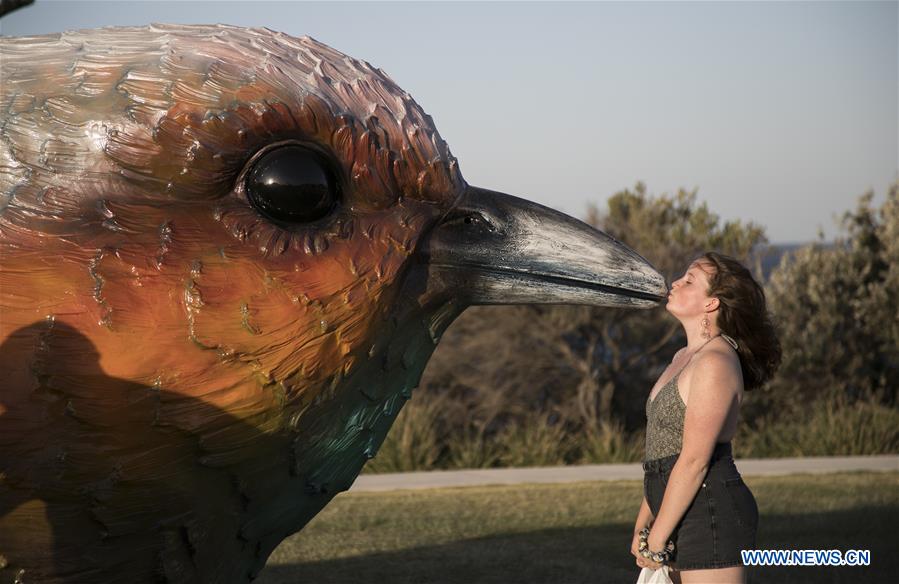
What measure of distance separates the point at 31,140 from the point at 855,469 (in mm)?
10089

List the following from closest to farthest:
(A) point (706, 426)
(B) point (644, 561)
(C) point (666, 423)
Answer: (A) point (706, 426)
(B) point (644, 561)
(C) point (666, 423)

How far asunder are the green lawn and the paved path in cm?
34

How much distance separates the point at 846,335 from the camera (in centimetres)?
1434

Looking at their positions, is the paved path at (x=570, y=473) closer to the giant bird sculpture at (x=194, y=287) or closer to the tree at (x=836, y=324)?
the tree at (x=836, y=324)

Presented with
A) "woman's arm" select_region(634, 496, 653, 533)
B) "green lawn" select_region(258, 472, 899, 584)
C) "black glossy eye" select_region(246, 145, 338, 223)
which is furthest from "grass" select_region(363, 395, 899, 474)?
"black glossy eye" select_region(246, 145, 338, 223)

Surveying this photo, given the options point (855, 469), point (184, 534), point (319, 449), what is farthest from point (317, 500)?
point (855, 469)

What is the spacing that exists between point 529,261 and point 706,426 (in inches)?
44.2

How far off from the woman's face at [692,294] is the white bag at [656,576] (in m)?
0.90

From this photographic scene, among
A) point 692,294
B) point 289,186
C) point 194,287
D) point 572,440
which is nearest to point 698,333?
point 692,294

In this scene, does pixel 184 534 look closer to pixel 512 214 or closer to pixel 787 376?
pixel 512 214

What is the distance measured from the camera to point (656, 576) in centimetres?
364

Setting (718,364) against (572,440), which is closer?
(718,364)

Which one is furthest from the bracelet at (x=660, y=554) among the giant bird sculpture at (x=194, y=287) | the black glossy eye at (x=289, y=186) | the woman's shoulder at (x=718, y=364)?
the black glossy eye at (x=289, y=186)

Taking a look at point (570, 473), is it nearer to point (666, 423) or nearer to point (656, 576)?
point (666, 423)
